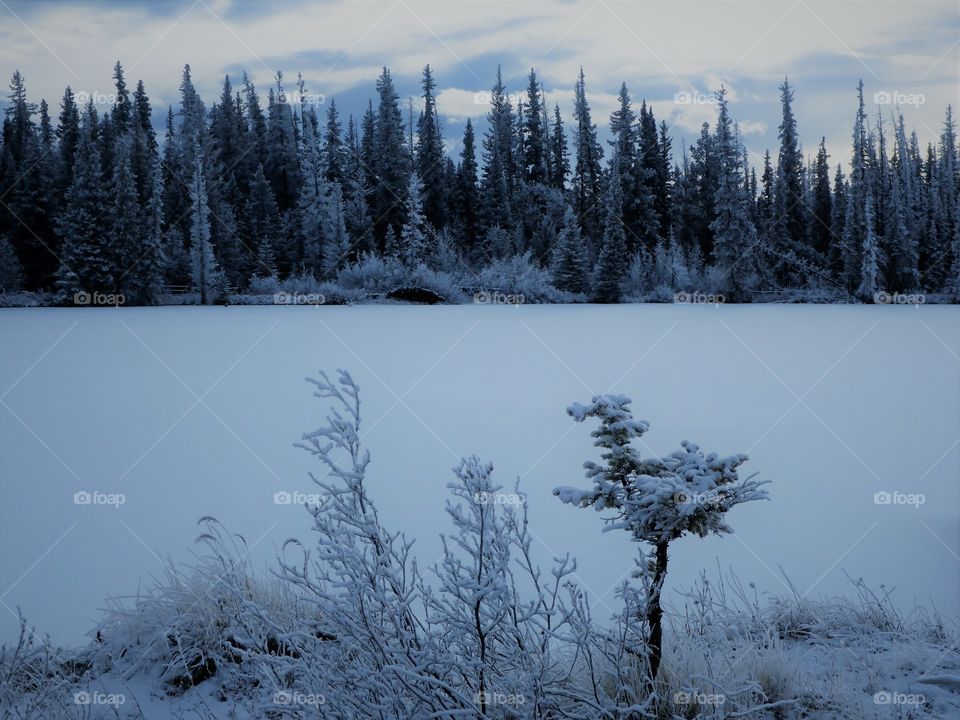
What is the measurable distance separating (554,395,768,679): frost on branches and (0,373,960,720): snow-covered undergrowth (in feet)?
0.31

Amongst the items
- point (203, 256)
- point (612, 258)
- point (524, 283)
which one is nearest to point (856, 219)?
point (612, 258)

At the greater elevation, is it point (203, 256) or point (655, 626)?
point (203, 256)

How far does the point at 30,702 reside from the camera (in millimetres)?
3809

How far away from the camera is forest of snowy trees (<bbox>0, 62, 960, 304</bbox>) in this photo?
4150 cm

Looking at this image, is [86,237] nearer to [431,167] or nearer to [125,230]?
[125,230]

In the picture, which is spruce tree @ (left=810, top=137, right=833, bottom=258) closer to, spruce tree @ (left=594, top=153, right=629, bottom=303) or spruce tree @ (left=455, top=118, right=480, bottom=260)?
spruce tree @ (left=594, top=153, right=629, bottom=303)

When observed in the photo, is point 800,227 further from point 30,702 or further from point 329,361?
point 30,702

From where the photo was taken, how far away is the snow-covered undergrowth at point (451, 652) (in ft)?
9.23

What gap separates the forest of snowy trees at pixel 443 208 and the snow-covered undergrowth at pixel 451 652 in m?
36.1

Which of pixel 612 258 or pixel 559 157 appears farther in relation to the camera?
pixel 559 157

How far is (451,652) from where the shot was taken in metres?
3.16

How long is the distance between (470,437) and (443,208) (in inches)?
1629

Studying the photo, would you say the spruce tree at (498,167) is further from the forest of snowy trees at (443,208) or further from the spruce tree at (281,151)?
the spruce tree at (281,151)

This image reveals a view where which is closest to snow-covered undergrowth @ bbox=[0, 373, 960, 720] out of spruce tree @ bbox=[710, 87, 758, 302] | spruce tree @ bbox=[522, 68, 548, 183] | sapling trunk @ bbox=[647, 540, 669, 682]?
sapling trunk @ bbox=[647, 540, 669, 682]
